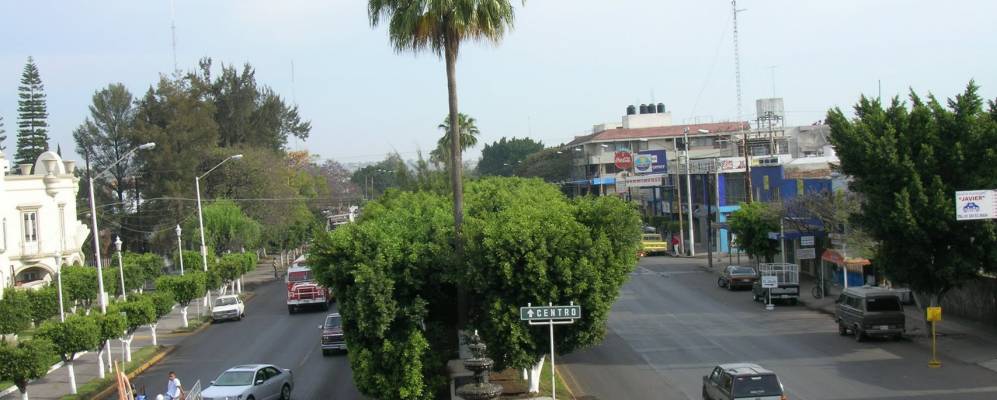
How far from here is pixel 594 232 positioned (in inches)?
899

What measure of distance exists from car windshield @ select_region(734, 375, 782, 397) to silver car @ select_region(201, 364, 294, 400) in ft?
38.9

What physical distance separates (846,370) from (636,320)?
540 inches

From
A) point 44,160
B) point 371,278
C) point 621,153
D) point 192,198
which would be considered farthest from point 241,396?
point 621,153

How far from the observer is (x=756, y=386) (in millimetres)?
20656

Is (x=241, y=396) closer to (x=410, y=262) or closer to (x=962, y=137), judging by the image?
(x=410, y=262)

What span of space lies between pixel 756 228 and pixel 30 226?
3788 centimetres

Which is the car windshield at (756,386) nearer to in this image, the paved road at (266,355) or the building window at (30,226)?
the paved road at (266,355)

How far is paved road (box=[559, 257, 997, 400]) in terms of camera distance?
2494 centimetres

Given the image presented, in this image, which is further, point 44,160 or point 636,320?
point 44,160

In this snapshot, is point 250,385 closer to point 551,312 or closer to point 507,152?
point 551,312

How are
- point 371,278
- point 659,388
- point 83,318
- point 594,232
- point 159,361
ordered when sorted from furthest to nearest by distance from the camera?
point 159,361 → point 83,318 → point 659,388 → point 594,232 → point 371,278

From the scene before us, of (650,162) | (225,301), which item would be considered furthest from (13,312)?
(650,162)

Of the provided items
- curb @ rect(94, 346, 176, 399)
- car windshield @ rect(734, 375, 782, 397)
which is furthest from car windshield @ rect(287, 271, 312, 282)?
car windshield @ rect(734, 375, 782, 397)

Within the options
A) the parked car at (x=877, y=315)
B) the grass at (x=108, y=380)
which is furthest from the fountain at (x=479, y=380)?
the parked car at (x=877, y=315)
